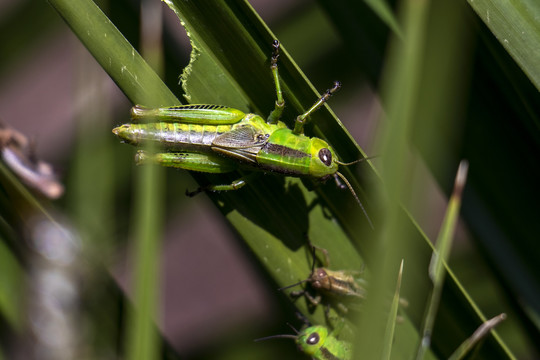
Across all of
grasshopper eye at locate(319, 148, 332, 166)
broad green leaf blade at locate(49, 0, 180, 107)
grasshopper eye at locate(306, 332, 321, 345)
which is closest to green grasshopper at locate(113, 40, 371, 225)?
grasshopper eye at locate(319, 148, 332, 166)

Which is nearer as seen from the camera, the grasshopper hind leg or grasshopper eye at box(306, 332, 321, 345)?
the grasshopper hind leg

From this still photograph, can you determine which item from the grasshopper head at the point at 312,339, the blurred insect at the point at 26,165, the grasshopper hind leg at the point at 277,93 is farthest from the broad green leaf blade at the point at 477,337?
the blurred insect at the point at 26,165

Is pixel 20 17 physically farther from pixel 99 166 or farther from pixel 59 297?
pixel 59 297

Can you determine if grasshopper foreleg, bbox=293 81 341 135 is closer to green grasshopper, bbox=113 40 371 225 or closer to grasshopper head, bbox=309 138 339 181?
green grasshopper, bbox=113 40 371 225

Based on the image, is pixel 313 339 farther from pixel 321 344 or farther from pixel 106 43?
pixel 106 43

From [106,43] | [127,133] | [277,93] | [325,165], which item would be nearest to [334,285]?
[325,165]

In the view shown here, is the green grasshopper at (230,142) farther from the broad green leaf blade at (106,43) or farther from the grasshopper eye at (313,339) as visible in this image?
the grasshopper eye at (313,339)
